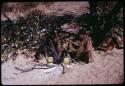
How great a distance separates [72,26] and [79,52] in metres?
1.60

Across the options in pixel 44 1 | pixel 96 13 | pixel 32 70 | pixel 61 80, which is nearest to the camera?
pixel 61 80

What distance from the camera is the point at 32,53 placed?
731cm

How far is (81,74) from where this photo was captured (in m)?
6.11

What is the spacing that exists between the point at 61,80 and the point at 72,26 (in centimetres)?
240

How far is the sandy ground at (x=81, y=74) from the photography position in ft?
19.3

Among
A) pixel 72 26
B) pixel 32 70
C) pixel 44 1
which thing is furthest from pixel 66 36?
pixel 44 1

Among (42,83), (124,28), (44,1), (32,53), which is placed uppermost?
(44,1)

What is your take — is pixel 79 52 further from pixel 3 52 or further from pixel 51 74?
pixel 3 52

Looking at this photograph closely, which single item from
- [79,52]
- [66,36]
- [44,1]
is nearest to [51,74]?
[79,52]

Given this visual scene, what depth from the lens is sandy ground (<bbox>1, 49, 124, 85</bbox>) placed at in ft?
19.3

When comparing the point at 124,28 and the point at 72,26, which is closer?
the point at 124,28

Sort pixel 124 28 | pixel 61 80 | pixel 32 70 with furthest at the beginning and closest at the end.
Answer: pixel 124 28, pixel 32 70, pixel 61 80

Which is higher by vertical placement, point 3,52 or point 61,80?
point 3,52

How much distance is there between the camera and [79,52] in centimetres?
657
